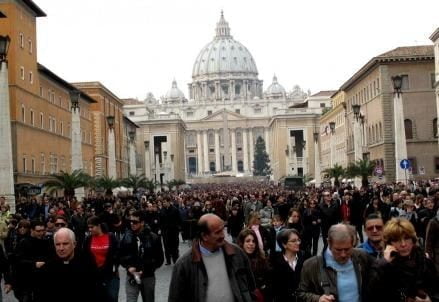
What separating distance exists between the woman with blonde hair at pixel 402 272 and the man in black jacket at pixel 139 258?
4.46 meters

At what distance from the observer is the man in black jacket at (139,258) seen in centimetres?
1025

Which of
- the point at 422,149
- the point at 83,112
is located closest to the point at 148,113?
the point at 83,112

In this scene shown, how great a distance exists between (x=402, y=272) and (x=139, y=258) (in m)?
4.83

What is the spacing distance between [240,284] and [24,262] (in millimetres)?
3959

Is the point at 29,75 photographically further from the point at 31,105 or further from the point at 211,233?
the point at 211,233

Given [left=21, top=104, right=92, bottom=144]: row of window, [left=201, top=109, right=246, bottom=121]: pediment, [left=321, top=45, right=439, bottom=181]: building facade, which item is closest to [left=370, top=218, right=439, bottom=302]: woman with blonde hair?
[left=21, top=104, right=92, bottom=144]: row of window

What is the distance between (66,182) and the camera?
36.6 m

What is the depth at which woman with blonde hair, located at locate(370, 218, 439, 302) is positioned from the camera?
19.2 ft

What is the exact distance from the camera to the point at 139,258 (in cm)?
1034

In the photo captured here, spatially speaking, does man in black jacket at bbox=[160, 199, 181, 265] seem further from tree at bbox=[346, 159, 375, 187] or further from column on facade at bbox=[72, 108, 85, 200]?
tree at bbox=[346, 159, 375, 187]

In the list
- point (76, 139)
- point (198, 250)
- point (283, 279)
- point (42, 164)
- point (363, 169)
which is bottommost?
point (283, 279)

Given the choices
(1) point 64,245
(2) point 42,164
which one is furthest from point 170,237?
(2) point 42,164

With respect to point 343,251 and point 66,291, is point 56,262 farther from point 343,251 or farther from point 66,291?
point 343,251

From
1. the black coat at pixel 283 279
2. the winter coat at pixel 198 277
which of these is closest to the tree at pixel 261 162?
the black coat at pixel 283 279
